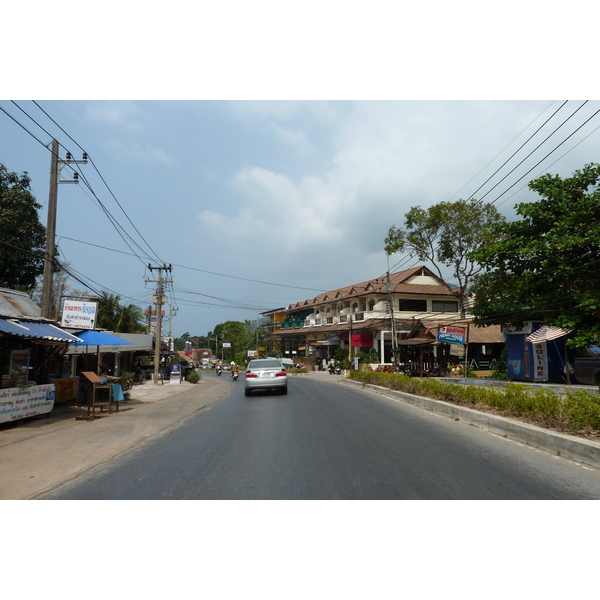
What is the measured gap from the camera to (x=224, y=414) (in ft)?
43.4

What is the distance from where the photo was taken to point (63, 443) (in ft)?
29.5

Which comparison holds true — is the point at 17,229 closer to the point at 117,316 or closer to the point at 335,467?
the point at 117,316

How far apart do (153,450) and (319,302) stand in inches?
1895

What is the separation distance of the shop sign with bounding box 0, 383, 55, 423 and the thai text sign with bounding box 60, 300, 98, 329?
8.95 feet

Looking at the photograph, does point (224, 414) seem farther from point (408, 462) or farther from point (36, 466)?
point (408, 462)

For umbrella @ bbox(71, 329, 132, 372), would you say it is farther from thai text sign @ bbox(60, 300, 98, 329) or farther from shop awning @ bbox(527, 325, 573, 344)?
shop awning @ bbox(527, 325, 573, 344)

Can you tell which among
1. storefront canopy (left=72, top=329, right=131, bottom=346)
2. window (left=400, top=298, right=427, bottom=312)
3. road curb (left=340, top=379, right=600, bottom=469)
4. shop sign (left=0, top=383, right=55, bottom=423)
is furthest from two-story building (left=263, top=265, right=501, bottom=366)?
shop sign (left=0, top=383, right=55, bottom=423)

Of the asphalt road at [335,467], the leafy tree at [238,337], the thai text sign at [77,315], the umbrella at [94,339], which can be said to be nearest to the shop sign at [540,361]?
the asphalt road at [335,467]

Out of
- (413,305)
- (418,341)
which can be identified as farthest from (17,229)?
(413,305)

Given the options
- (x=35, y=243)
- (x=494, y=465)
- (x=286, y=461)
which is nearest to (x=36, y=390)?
(x=286, y=461)

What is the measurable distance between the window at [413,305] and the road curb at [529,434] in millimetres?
27980

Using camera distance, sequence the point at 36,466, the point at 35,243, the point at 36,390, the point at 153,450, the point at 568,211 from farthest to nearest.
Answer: the point at 35,243, the point at 568,211, the point at 36,390, the point at 153,450, the point at 36,466

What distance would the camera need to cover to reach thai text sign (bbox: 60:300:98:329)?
14570mm

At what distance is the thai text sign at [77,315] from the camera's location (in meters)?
14.6
